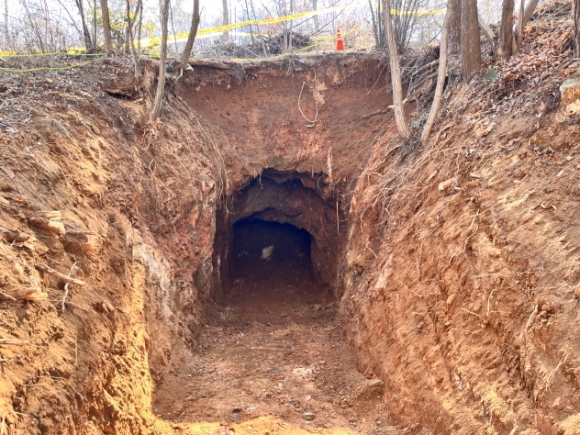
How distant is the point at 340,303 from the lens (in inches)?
310

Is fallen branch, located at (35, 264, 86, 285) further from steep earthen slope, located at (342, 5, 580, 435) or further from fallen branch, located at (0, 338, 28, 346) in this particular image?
steep earthen slope, located at (342, 5, 580, 435)

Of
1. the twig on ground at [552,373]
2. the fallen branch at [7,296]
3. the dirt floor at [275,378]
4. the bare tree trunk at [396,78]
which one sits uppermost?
the bare tree trunk at [396,78]

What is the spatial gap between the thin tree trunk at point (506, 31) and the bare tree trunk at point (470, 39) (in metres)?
0.31

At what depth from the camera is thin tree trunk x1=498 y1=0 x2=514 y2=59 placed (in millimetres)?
6125

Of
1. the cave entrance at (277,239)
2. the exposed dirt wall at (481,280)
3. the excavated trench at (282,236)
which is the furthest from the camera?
the cave entrance at (277,239)

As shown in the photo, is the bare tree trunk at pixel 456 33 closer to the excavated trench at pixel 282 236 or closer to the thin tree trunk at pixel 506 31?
the thin tree trunk at pixel 506 31

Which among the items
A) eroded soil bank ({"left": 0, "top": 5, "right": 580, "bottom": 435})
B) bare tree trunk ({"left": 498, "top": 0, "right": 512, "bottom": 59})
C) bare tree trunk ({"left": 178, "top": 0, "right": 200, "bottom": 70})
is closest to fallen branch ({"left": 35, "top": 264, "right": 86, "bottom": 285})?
eroded soil bank ({"left": 0, "top": 5, "right": 580, "bottom": 435})

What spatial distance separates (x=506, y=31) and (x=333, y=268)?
5.40m

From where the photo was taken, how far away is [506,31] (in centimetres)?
629

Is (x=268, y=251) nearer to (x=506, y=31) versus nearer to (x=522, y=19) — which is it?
(x=506, y=31)

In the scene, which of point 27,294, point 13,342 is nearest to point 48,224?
point 27,294

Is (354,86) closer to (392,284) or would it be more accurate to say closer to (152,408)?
(392,284)

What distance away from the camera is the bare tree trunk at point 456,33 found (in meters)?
7.67

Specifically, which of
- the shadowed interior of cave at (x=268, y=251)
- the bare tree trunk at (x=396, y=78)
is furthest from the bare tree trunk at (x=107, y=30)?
the shadowed interior of cave at (x=268, y=251)
